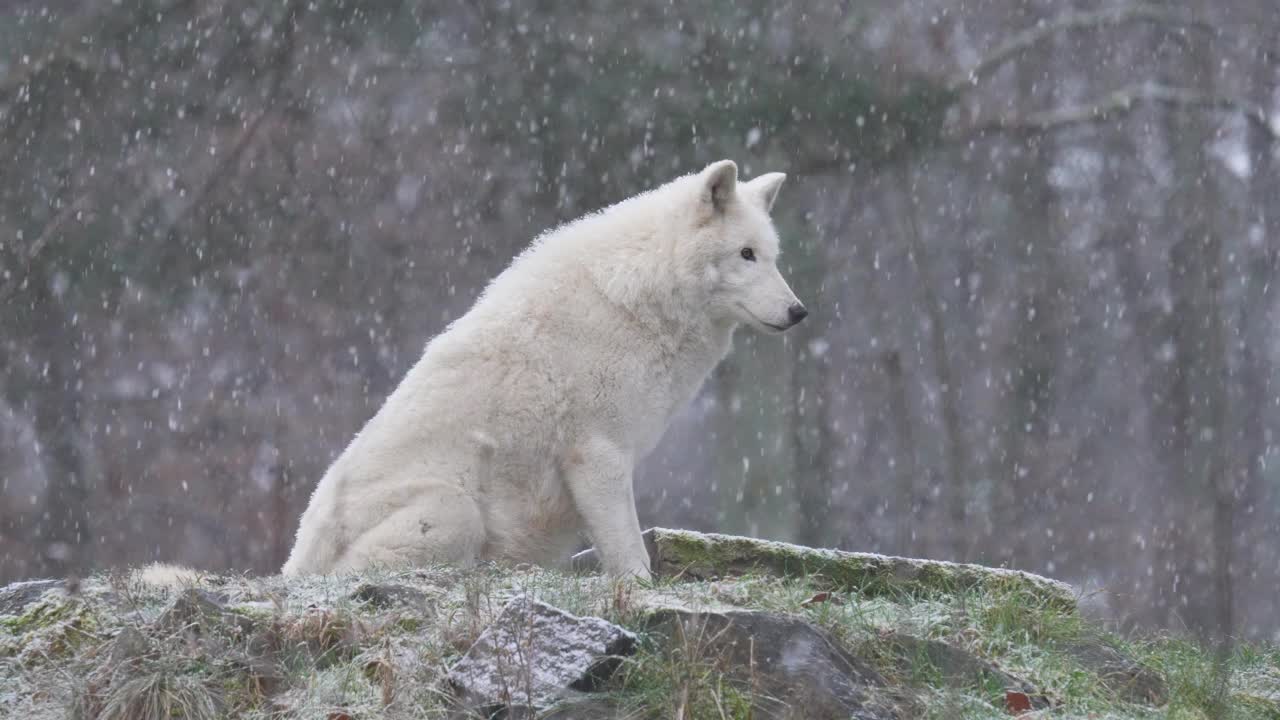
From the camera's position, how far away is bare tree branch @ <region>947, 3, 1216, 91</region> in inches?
645

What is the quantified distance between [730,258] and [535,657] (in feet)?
8.61

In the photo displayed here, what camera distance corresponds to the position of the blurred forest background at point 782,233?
15156 millimetres

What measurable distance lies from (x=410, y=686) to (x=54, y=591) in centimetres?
149

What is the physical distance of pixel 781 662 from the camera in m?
3.36

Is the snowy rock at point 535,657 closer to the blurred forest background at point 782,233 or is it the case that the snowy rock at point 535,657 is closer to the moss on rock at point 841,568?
the moss on rock at point 841,568

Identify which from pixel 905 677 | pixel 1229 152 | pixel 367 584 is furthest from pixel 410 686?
pixel 1229 152

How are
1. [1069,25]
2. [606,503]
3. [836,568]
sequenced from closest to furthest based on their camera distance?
[606,503], [836,568], [1069,25]

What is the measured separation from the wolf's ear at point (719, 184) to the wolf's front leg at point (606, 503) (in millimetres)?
1121

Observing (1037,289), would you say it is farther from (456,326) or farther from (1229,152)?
(456,326)

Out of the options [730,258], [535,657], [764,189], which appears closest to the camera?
[535,657]

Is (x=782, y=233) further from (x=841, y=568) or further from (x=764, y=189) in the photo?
(x=841, y=568)

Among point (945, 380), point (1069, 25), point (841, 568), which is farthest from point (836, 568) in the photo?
point (1069, 25)

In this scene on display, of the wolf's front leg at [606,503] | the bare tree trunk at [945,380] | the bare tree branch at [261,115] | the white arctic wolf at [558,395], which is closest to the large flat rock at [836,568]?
the wolf's front leg at [606,503]

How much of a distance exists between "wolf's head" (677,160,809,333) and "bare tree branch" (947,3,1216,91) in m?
11.5
